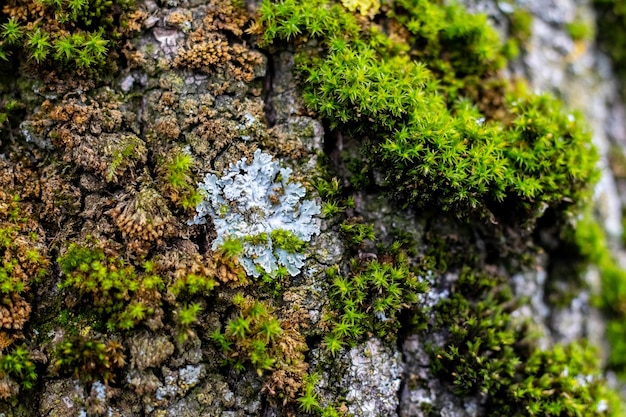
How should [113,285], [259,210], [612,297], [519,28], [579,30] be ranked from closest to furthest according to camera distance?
1. [113,285]
2. [259,210]
3. [519,28]
4. [612,297]
5. [579,30]

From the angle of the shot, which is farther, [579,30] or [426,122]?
[579,30]

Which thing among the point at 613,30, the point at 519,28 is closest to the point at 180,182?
the point at 519,28

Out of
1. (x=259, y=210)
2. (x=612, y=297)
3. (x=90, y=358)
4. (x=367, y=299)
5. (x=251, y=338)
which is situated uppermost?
(x=259, y=210)

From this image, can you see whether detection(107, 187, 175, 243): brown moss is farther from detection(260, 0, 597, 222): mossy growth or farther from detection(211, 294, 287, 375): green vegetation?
detection(260, 0, 597, 222): mossy growth

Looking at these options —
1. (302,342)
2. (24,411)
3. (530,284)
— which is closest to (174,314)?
(302,342)

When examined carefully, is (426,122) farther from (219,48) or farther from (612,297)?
(612,297)

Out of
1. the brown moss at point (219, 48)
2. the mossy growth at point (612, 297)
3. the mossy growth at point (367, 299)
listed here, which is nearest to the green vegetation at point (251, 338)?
the mossy growth at point (367, 299)
